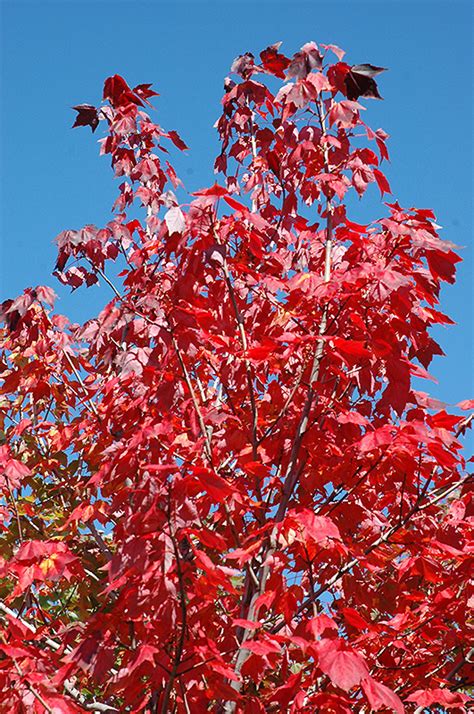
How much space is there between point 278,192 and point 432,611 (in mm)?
3484

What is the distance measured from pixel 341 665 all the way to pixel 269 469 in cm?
86

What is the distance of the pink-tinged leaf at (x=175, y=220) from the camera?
3.08 metres

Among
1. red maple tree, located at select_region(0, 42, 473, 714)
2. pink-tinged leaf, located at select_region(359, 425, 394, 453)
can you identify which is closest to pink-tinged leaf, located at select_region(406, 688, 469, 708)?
red maple tree, located at select_region(0, 42, 473, 714)

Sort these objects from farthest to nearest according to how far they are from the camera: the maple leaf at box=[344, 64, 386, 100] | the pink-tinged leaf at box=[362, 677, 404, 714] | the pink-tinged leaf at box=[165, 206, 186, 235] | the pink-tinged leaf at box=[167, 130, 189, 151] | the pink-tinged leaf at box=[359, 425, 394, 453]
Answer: the pink-tinged leaf at box=[167, 130, 189, 151]
the maple leaf at box=[344, 64, 386, 100]
the pink-tinged leaf at box=[165, 206, 186, 235]
the pink-tinged leaf at box=[359, 425, 394, 453]
the pink-tinged leaf at box=[362, 677, 404, 714]

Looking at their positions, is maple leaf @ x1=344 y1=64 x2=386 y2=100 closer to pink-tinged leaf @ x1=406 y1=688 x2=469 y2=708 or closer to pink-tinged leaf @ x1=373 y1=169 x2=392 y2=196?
pink-tinged leaf @ x1=373 y1=169 x2=392 y2=196

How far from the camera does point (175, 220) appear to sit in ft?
10.2

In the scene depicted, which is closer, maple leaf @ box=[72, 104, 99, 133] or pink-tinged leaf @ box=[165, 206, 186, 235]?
pink-tinged leaf @ box=[165, 206, 186, 235]

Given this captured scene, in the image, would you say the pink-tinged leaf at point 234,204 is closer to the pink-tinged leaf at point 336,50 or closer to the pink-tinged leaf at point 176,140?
the pink-tinged leaf at point 336,50

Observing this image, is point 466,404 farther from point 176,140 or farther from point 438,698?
point 176,140

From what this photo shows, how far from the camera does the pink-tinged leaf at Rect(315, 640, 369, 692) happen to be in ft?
8.16

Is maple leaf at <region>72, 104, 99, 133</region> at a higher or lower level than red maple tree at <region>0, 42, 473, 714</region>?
higher

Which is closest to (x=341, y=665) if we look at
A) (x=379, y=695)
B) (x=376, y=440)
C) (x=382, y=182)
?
(x=379, y=695)

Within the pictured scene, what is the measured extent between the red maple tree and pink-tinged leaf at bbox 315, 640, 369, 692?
0.01 metres

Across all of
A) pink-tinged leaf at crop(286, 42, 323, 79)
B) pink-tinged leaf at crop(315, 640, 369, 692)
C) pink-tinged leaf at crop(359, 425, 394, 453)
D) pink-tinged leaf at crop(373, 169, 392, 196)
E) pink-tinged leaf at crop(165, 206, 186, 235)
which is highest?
pink-tinged leaf at crop(286, 42, 323, 79)
